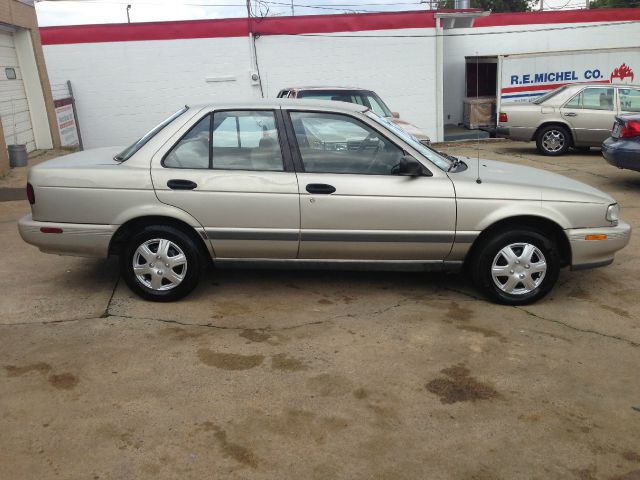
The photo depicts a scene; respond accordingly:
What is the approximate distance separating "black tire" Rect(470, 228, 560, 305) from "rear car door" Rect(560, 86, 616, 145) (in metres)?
9.17

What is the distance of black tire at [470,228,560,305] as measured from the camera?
4.79 meters

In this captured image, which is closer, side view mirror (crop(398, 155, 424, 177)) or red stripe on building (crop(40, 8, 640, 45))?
side view mirror (crop(398, 155, 424, 177))

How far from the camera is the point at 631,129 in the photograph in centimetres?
898

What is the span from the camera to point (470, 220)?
4.75 meters

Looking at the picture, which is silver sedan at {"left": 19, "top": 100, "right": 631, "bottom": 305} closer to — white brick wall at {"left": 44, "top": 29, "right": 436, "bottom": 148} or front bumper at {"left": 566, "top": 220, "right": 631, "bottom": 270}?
front bumper at {"left": 566, "top": 220, "right": 631, "bottom": 270}

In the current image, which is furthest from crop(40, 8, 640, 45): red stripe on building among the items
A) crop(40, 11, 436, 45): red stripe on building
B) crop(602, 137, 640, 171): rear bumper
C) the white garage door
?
crop(602, 137, 640, 171): rear bumper

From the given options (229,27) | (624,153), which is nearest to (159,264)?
(624,153)

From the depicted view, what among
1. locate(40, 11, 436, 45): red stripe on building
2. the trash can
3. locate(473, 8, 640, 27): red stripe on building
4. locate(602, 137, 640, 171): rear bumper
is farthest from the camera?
locate(473, 8, 640, 27): red stripe on building

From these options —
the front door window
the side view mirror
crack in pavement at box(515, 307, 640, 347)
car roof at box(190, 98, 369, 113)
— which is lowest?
crack in pavement at box(515, 307, 640, 347)

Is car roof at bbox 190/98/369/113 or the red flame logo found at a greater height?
car roof at bbox 190/98/369/113

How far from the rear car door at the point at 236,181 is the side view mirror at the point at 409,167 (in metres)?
0.82

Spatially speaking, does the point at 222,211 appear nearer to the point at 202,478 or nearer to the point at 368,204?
the point at 368,204

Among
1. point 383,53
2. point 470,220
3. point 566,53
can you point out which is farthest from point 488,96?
point 470,220

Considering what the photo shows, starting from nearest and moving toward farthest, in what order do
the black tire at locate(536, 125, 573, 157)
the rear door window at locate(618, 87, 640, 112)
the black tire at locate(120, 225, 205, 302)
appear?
1. the black tire at locate(120, 225, 205, 302)
2. the rear door window at locate(618, 87, 640, 112)
3. the black tire at locate(536, 125, 573, 157)
